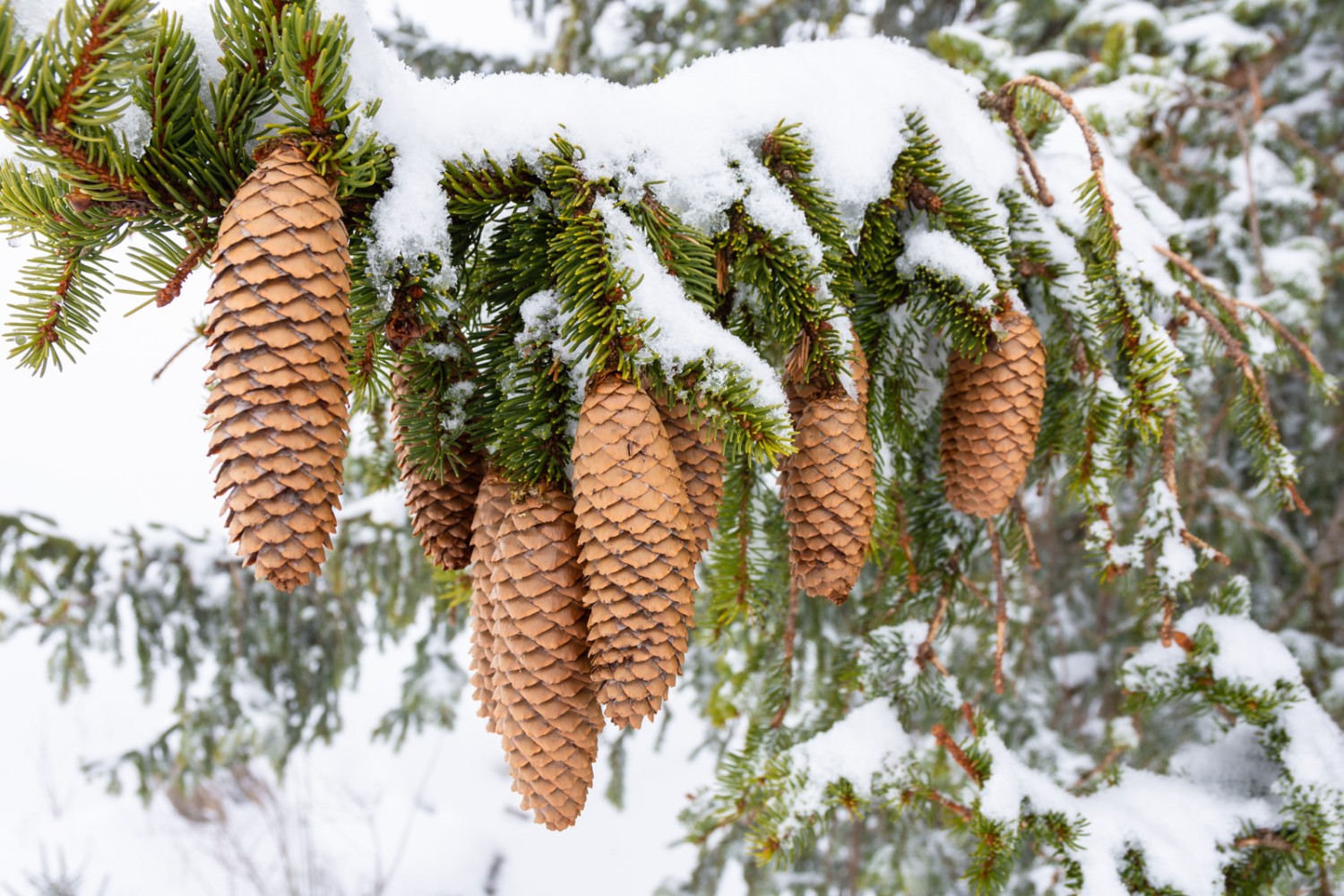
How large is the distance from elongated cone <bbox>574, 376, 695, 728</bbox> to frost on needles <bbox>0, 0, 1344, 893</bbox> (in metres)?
0.07

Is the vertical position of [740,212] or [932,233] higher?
[932,233]

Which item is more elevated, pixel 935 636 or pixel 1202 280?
pixel 1202 280

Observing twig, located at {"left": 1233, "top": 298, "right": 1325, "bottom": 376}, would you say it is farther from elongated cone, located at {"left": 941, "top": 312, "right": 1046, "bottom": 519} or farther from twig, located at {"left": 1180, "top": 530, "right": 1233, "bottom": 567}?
elongated cone, located at {"left": 941, "top": 312, "right": 1046, "bottom": 519}

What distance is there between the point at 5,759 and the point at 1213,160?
12.0 m

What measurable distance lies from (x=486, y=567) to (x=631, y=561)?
0.17m

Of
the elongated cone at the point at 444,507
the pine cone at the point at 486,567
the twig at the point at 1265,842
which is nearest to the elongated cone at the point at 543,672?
the pine cone at the point at 486,567

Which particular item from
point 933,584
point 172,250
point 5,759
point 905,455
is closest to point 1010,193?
point 905,455

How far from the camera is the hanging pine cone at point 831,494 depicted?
0.74 m

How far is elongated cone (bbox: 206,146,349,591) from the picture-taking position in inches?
20.3

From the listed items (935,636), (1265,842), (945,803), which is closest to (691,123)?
(935,636)

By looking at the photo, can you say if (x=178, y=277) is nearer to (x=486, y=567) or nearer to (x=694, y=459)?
(x=486, y=567)

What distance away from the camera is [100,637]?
245cm

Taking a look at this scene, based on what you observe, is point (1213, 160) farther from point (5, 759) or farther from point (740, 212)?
point (5, 759)

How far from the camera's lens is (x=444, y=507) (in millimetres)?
783
